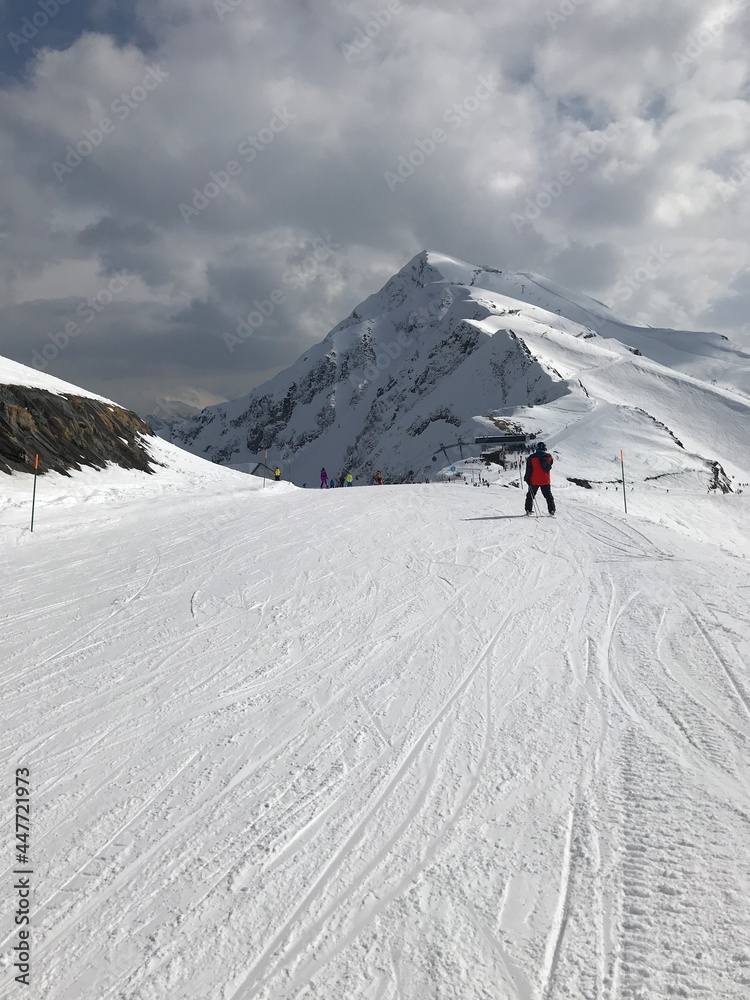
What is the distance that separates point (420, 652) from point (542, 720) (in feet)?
5.70

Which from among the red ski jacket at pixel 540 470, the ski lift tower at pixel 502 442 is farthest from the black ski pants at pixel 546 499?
the ski lift tower at pixel 502 442

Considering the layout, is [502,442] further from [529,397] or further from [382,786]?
[382,786]

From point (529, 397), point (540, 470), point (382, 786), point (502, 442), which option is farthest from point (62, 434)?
point (529, 397)

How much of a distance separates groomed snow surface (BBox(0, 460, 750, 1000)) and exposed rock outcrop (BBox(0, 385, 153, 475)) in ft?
36.2

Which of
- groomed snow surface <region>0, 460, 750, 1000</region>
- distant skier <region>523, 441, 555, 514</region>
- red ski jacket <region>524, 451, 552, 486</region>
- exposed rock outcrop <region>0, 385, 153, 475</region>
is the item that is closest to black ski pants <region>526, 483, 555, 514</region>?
distant skier <region>523, 441, 555, 514</region>

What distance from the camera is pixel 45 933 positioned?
2.75m

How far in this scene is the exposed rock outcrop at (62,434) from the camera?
1777cm

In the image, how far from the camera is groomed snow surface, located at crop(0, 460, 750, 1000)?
260 cm

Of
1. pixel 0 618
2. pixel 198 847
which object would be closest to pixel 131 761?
pixel 198 847

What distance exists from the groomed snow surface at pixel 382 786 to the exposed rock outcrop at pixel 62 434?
11.0 meters

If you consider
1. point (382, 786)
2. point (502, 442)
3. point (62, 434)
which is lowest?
point (382, 786)

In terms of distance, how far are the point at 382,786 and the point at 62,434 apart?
20.0 m

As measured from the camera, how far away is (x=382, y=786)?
12.5 ft

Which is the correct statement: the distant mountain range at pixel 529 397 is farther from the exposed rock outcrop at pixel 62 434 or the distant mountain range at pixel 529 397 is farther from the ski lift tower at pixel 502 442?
the exposed rock outcrop at pixel 62 434
